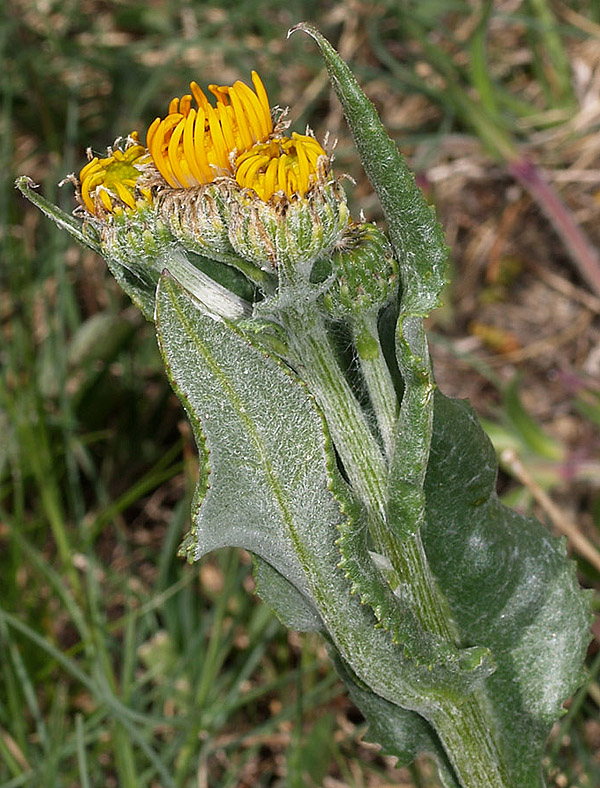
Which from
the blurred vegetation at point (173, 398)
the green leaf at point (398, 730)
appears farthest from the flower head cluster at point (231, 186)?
the blurred vegetation at point (173, 398)

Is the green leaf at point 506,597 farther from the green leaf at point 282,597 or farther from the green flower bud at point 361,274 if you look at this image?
the green flower bud at point 361,274

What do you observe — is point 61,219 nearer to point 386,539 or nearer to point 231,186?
point 231,186

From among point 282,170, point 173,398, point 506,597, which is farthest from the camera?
point 173,398

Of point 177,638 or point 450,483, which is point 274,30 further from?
point 450,483

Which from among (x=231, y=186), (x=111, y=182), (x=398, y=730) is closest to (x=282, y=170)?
(x=231, y=186)

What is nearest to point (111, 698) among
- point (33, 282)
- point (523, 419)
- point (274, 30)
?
point (523, 419)

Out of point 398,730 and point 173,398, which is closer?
point 398,730

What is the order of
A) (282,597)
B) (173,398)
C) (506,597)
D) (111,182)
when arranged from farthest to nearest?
(173,398) → (506,597) → (282,597) → (111,182)
